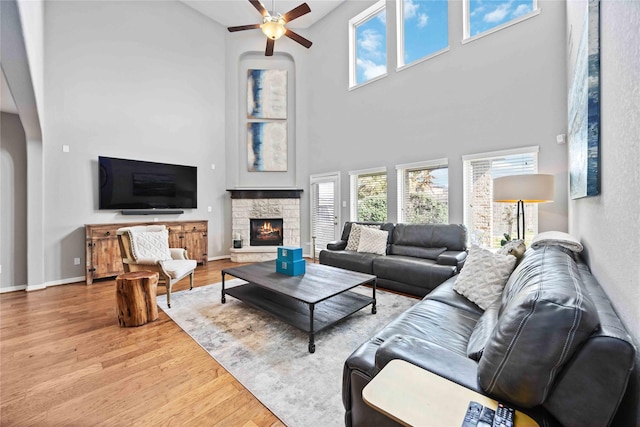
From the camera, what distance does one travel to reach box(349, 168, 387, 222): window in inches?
202

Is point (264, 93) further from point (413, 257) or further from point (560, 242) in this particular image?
point (560, 242)

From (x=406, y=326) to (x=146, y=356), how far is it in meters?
2.03

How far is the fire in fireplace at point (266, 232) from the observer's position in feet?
20.3

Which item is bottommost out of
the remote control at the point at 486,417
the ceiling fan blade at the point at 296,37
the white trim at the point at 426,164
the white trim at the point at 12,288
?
the white trim at the point at 12,288

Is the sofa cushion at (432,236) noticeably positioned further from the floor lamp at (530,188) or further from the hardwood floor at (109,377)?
the hardwood floor at (109,377)

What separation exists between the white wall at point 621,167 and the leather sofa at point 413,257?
1980mm

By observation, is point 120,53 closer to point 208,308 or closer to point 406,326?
point 208,308

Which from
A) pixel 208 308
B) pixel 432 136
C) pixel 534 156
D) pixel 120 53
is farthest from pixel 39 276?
pixel 534 156

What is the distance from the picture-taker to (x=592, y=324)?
750 millimetres

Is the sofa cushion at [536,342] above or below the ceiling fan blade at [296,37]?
below

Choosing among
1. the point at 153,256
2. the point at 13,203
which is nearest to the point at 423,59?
the point at 153,256

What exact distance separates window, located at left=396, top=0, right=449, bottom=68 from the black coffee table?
13.2 ft

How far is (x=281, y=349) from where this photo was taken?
222 cm

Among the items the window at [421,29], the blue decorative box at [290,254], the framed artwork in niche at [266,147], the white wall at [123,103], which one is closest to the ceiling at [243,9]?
the white wall at [123,103]
